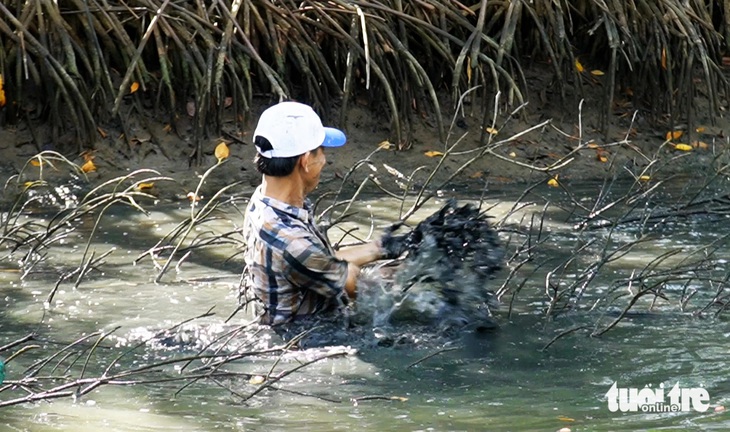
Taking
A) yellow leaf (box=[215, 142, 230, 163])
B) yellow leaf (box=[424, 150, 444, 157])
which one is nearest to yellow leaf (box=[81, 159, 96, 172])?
yellow leaf (box=[215, 142, 230, 163])

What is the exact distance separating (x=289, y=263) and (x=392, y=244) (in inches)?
21.0

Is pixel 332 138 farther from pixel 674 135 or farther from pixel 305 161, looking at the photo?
pixel 674 135

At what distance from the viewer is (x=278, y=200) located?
5520mm

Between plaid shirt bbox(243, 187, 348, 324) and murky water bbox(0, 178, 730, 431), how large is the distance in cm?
Result: 19

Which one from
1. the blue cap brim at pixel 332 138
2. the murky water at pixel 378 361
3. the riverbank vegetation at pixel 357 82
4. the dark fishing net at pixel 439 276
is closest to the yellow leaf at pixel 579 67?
the riverbank vegetation at pixel 357 82

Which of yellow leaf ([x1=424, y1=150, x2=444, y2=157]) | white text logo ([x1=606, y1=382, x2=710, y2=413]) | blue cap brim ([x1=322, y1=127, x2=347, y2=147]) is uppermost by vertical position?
blue cap brim ([x1=322, y1=127, x2=347, y2=147])

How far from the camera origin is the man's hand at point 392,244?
18.9 ft

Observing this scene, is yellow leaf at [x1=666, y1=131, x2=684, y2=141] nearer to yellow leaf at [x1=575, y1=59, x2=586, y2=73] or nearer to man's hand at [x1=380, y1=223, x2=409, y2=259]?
yellow leaf at [x1=575, y1=59, x2=586, y2=73]

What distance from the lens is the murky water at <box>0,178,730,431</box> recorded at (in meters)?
4.62

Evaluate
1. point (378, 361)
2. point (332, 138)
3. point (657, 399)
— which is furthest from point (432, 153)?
point (657, 399)

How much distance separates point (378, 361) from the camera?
5.44 metres

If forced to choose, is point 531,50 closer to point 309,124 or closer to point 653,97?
point 653,97

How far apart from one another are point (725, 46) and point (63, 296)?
7066mm

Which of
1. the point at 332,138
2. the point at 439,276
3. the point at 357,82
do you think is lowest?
the point at 439,276
